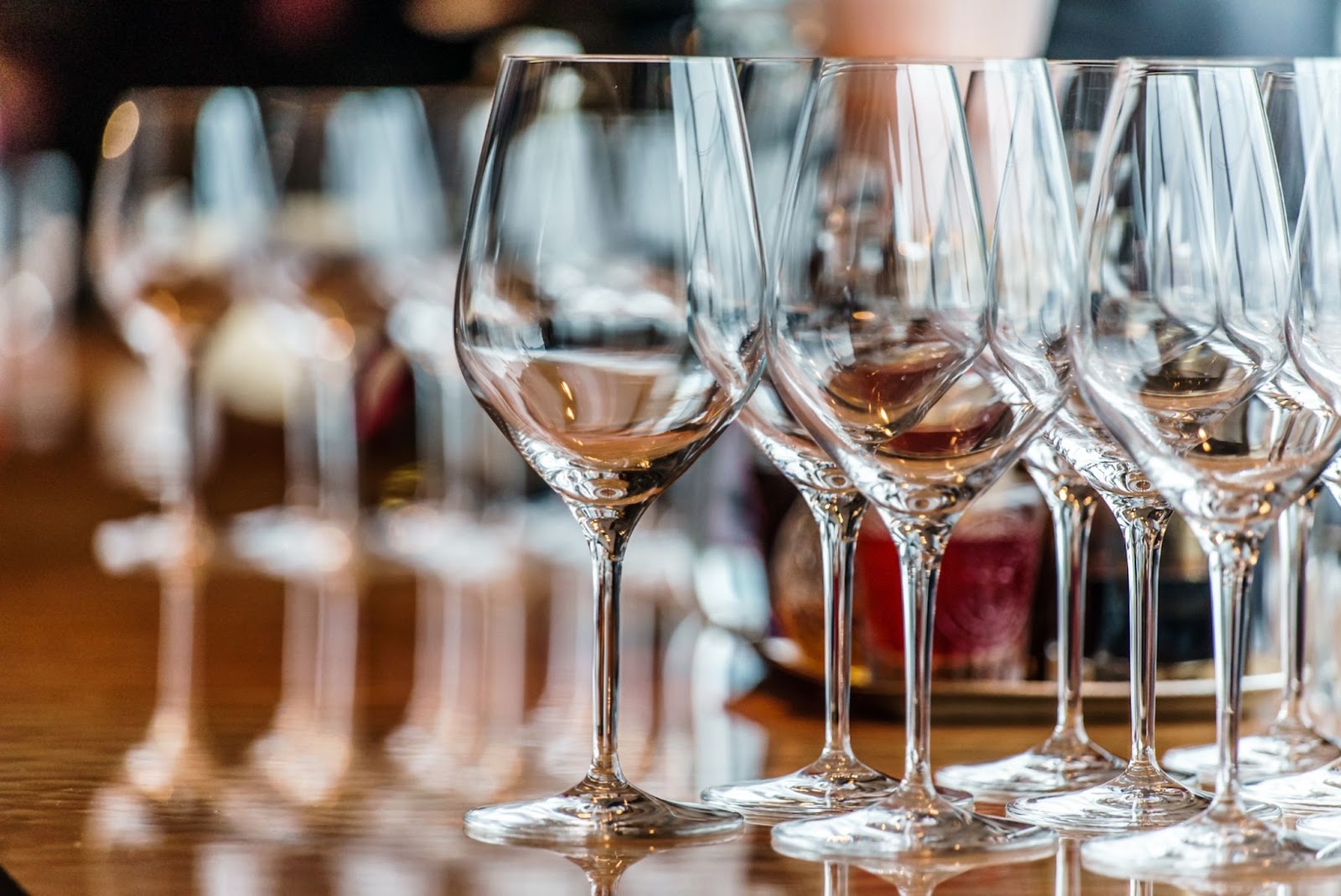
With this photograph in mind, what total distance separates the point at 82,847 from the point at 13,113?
513 cm

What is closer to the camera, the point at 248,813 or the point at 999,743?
the point at 248,813

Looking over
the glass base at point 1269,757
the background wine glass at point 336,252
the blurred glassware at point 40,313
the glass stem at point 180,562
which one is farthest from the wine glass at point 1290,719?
the blurred glassware at point 40,313

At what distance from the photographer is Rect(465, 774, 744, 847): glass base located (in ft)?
2.16

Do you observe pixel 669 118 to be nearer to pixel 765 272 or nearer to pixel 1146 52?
pixel 765 272

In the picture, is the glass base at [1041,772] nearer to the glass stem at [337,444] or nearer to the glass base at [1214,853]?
the glass base at [1214,853]

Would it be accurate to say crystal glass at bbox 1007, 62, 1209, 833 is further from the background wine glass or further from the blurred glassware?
the blurred glassware

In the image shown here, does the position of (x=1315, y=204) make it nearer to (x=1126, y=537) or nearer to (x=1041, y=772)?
(x=1126, y=537)

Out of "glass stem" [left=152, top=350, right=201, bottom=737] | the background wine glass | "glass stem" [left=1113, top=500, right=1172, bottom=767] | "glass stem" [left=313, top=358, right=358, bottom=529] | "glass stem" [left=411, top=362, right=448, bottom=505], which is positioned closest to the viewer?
"glass stem" [left=1113, top=500, right=1172, bottom=767]

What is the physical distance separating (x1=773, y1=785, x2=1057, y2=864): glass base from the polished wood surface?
0.01 metres

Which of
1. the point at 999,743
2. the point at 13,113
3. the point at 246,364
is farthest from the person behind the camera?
the point at 13,113

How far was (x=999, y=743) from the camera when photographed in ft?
2.71

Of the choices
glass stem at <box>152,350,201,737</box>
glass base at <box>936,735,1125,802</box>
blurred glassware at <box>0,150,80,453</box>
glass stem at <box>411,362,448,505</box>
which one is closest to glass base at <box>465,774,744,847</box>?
glass base at <box>936,735,1125,802</box>

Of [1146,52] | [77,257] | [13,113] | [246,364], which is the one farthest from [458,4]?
[1146,52]

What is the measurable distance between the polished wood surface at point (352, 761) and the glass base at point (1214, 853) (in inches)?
0.5
